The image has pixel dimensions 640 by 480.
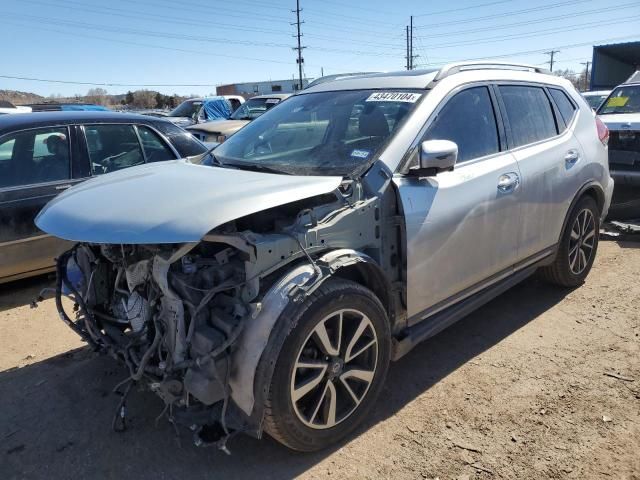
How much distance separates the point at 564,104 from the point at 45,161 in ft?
15.8

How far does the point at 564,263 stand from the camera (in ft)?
14.8

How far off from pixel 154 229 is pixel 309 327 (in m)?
0.86

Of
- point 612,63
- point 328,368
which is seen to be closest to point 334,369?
point 328,368

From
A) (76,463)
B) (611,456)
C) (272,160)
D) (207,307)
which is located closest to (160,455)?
(76,463)

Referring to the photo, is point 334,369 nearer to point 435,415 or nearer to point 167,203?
point 435,415

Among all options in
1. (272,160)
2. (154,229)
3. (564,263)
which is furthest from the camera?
(564,263)

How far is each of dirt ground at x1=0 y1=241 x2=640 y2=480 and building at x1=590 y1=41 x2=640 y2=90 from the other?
68.5 feet

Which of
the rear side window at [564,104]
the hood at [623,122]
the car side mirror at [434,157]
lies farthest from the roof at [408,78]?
the hood at [623,122]

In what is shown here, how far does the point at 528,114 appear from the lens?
406 centimetres

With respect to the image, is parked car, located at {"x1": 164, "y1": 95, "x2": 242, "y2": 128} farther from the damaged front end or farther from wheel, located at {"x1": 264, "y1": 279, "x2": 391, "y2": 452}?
wheel, located at {"x1": 264, "y1": 279, "x2": 391, "y2": 452}

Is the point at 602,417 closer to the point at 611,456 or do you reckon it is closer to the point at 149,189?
the point at 611,456

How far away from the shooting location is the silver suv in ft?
7.91

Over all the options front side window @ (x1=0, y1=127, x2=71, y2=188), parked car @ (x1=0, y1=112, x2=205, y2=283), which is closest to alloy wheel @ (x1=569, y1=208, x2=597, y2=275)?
parked car @ (x1=0, y1=112, x2=205, y2=283)

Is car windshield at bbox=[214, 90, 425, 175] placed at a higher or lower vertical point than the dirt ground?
higher
